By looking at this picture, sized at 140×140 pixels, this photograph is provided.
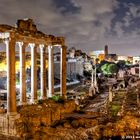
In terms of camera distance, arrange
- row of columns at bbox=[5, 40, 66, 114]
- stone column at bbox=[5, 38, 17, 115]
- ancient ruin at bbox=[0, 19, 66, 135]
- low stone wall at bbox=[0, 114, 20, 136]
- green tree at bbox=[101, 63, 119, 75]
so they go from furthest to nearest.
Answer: green tree at bbox=[101, 63, 119, 75]
row of columns at bbox=[5, 40, 66, 114]
stone column at bbox=[5, 38, 17, 115]
ancient ruin at bbox=[0, 19, 66, 135]
low stone wall at bbox=[0, 114, 20, 136]

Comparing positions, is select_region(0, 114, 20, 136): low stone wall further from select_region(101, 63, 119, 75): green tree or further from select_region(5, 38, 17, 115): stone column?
select_region(101, 63, 119, 75): green tree

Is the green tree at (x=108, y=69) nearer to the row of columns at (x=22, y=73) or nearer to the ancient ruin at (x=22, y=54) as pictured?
the row of columns at (x=22, y=73)

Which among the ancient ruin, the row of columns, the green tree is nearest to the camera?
the ancient ruin

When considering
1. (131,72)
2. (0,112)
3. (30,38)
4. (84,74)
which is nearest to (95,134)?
(0,112)

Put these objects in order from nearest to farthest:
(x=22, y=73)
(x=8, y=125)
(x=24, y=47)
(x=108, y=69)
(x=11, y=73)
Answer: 1. (x=8, y=125)
2. (x=11, y=73)
3. (x=22, y=73)
4. (x=24, y=47)
5. (x=108, y=69)

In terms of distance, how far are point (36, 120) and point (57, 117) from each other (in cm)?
314

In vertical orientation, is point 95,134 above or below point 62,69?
below

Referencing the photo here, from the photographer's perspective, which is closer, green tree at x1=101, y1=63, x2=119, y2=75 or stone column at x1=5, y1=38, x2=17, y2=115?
stone column at x1=5, y1=38, x2=17, y2=115

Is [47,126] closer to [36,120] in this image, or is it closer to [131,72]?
[36,120]

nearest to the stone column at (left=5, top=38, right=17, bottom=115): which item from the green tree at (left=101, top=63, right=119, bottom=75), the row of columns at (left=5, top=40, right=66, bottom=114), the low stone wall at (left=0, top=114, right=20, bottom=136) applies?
the row of columns at (left=5, top=40, right=66, bottom=114)

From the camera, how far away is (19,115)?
21422mm

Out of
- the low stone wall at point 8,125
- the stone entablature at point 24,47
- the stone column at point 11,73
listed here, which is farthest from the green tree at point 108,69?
the low stone wall at point 8,125

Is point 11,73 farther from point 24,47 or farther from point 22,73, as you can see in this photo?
point 24,47

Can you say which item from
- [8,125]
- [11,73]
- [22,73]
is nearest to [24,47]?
[22,73]
